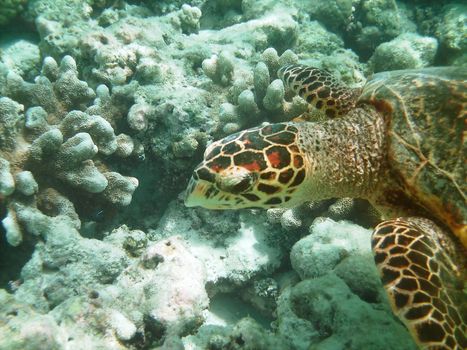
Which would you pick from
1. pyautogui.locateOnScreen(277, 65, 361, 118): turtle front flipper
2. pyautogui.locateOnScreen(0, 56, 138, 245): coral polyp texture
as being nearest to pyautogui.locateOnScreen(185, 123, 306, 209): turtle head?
pyautogui.locateOnScreen(277, 65, 361, 118): turtle front flipper

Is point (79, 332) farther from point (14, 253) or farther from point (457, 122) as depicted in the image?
point (457, 122)

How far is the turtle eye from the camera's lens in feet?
7.08

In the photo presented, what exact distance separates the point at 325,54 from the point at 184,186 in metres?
3.13

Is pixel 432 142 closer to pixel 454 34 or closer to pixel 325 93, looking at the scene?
pixel 325 93

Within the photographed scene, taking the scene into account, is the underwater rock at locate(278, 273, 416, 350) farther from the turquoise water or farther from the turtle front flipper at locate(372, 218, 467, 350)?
the turtle front flipper at locate(372, 218, 467, 350)

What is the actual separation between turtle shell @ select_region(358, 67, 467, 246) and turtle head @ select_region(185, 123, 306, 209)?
2.24 feet

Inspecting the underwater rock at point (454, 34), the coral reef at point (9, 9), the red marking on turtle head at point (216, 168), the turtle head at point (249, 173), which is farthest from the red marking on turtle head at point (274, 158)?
the coral reef at point (9, 9)

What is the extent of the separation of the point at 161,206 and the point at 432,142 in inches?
110

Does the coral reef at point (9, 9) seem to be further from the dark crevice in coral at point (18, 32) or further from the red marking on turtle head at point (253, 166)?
the red marking on turtle head at point (253, 166)

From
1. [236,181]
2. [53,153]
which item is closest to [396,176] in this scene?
[236,181]

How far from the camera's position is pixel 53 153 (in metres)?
3.30

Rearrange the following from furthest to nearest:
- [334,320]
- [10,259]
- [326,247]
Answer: [10,259], [326,247], [334,320]

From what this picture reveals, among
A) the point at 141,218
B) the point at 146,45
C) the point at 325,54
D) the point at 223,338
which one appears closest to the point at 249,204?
the point at 223,338

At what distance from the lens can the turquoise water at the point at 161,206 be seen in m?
2.28
